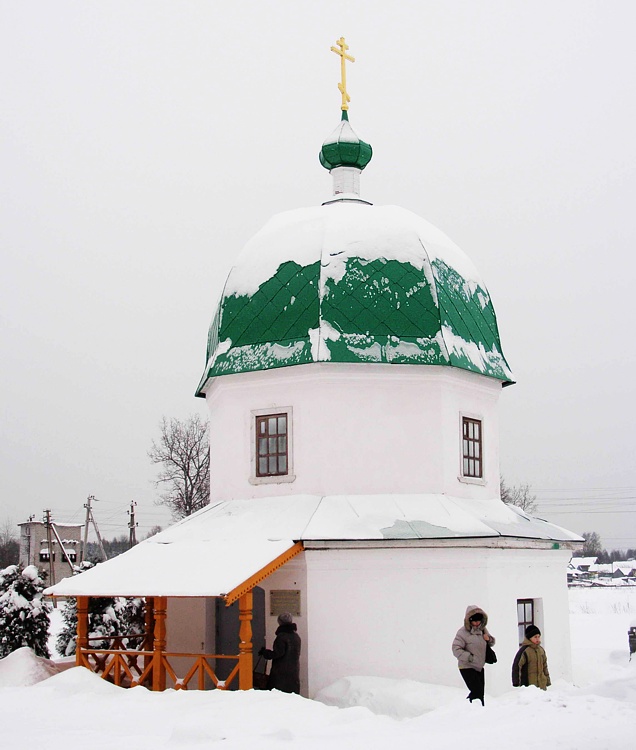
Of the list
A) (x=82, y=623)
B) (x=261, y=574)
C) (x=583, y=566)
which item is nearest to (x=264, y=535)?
(x=261, y=574)

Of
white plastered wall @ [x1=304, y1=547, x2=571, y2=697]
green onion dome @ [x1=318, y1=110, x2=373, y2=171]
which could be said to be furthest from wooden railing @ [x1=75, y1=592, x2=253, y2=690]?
green onion dome @ [x1=318, y1=110, x2=373, y2=171]

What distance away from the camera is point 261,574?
11.8 meters

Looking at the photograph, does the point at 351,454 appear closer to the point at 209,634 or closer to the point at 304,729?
the point at 209,634

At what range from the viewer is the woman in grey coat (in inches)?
352

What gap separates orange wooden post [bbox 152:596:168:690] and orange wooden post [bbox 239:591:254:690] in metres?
1.19

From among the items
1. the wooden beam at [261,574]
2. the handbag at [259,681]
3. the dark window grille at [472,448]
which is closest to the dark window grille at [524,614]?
the dark window grille at [472,448]

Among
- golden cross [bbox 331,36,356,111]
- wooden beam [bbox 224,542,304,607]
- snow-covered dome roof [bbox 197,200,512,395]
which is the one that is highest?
golden cross [bbox 331,36,356,111]

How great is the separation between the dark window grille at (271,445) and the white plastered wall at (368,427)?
7.4 inches

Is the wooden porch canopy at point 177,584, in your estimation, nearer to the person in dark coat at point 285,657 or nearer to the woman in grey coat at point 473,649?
the person in dark coat at point 285,657

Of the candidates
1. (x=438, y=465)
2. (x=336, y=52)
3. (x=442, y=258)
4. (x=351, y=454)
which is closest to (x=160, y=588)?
(x=351, y=454)

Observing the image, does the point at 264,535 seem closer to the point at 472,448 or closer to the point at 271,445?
the point at 271,445

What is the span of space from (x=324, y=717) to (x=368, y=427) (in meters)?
5.80

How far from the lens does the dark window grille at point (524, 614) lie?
1340 cm

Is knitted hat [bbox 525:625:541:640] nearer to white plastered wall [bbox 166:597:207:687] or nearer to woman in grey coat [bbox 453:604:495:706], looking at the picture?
woman in grey coat [bbox 453:604:495:706]
